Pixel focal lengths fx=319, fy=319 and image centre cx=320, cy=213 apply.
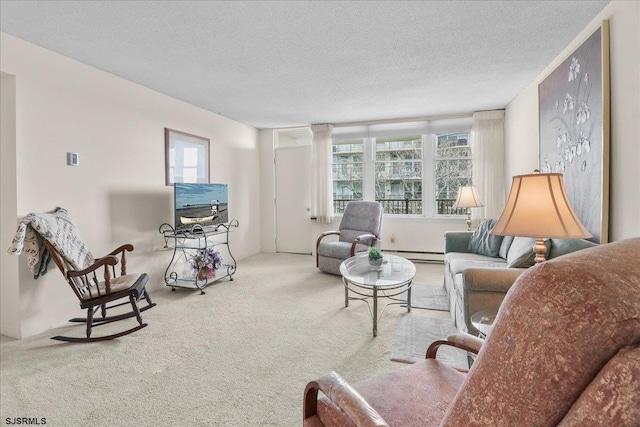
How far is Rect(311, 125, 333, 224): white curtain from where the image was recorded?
5789 mm

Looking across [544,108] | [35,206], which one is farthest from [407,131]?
[35,206]

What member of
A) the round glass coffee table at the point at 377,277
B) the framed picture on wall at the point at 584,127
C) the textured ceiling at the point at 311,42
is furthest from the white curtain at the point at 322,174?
the framed picture on wall at the point at 584,127

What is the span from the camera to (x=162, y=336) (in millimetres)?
2674

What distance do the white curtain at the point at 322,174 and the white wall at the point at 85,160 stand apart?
208 cm

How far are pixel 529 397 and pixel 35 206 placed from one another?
3.61m

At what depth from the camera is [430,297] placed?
11.8ft

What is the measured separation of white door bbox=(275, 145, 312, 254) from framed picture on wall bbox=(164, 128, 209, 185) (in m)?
1.75

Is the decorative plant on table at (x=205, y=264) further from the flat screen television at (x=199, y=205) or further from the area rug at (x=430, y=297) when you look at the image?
the area rug at (x=430, y=297)

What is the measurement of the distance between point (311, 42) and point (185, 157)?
2571 millimetres

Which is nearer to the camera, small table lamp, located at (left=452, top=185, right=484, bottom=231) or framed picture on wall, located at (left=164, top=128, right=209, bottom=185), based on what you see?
framed picture on wall, located at (left=164, top=128, right=209, bottom=185)

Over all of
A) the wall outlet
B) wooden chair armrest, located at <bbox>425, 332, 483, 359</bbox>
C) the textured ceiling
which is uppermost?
→ the textured ceiling

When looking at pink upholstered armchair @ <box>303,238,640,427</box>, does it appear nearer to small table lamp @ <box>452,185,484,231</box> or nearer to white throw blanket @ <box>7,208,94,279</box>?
white throw blanket @ <box>7,208,94,279</box>

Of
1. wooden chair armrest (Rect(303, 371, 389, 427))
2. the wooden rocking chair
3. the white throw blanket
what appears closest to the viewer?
wooden chair armrest (Rect(303, 371, 389, 427))

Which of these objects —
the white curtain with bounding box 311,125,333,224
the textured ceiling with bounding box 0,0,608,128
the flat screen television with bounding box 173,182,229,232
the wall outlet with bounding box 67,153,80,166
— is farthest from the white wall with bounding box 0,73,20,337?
the white curtain with bounding box 311,125,333,224
